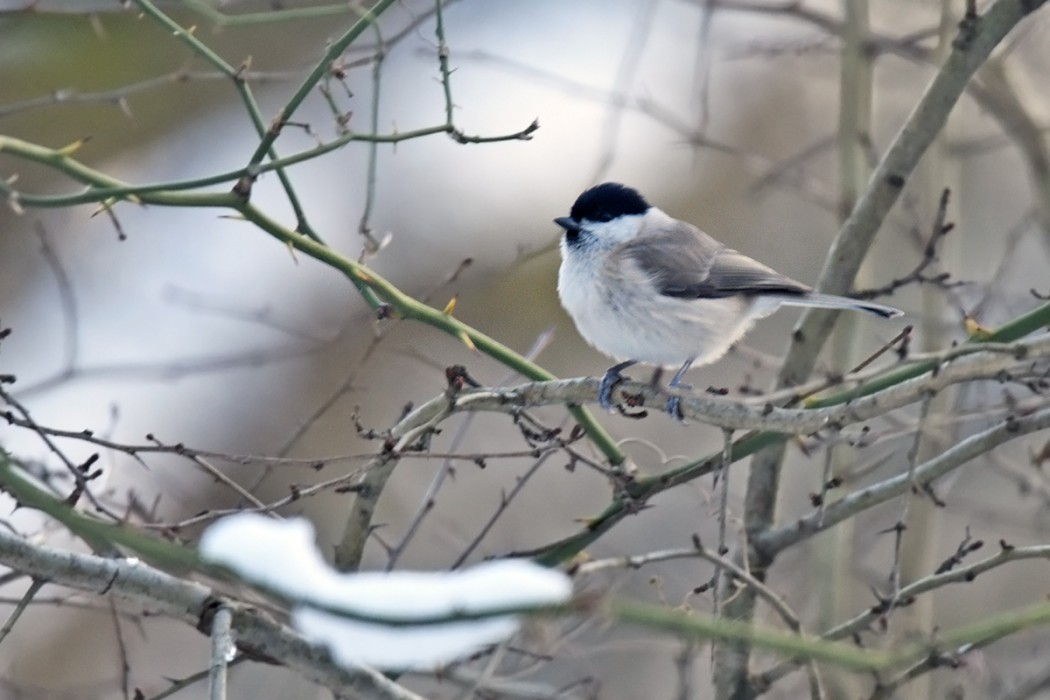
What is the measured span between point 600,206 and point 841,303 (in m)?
0.87

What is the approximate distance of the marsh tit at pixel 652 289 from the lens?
3416 millimetres

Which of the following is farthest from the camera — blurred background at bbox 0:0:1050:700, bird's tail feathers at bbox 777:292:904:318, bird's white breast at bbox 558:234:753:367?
blurred background at bbox 0:0:1050:700

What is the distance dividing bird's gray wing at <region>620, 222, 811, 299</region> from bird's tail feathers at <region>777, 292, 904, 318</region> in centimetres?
7

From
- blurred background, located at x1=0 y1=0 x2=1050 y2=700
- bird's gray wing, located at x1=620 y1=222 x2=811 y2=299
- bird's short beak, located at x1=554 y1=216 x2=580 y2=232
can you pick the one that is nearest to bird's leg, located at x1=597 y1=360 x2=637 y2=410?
bird's gray wing, located at x1=620 y1=222 x2=811 y2=299

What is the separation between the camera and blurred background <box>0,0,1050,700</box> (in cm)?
610

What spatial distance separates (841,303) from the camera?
315 centimetres

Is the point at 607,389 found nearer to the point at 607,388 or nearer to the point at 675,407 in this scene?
the point at 607,388

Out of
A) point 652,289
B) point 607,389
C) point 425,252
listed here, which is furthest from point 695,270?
point 425,252

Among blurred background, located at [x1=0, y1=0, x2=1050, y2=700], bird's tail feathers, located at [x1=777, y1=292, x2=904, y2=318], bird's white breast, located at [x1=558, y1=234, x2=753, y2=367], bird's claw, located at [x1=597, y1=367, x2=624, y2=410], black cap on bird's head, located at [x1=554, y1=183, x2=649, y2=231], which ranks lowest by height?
bird's claw, located at [x1=597, y1=367, x2=624, y2=410]

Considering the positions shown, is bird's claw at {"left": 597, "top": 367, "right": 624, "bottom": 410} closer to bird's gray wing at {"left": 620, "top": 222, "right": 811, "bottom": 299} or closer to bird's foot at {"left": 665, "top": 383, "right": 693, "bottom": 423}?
bird's foot at {"left": 665, "top": 383, "right": 693, "bottom": 423}

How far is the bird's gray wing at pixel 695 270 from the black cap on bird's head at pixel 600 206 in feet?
0.40

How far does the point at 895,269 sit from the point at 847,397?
352 cm

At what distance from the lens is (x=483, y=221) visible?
8.23 meters

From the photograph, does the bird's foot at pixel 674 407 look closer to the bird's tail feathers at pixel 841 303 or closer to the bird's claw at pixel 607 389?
the bird's claw at pixel 607 389
